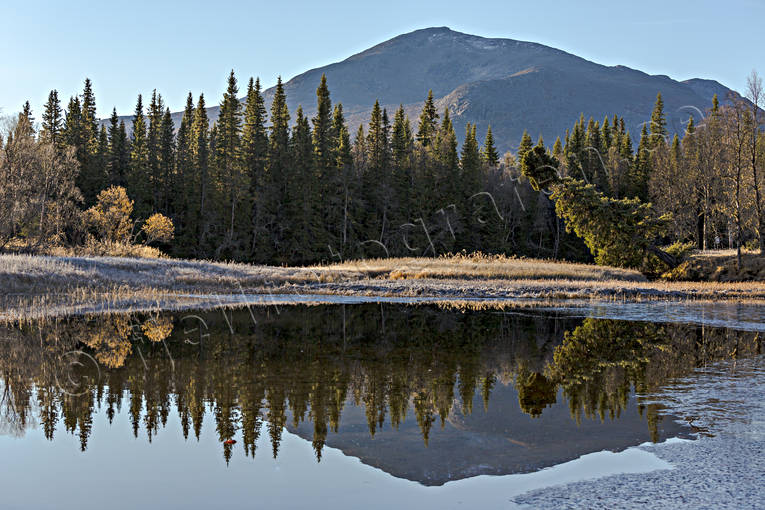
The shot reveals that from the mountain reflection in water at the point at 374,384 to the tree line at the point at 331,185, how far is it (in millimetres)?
47896

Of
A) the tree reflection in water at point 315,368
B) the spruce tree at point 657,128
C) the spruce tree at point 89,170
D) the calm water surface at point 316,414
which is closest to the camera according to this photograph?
the calm water surface at point 316,414

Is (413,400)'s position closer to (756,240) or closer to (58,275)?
(58,275)

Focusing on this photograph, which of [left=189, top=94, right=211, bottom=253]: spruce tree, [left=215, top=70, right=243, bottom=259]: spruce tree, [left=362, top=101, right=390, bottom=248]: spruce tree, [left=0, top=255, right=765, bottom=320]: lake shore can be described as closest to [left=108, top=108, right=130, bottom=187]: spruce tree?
[left=189, top=94, right=211, bottom=253]: spruce tree

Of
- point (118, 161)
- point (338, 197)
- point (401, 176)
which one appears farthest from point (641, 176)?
point (118, 161)

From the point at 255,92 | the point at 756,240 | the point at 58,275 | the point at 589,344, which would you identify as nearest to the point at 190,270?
the point at 58,275

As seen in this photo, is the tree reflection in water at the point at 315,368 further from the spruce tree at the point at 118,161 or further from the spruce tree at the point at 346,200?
the spruce tree at the point at 118,161

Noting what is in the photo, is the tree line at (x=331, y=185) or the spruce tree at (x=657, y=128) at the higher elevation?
the spruce tree at (x=657, y=128)

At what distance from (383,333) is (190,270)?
67.4 feet

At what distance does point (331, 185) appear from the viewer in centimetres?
8175

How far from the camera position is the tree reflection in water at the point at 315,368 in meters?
9.68

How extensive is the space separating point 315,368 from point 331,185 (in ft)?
228

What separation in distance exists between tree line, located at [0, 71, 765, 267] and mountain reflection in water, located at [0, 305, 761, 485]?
4790cm

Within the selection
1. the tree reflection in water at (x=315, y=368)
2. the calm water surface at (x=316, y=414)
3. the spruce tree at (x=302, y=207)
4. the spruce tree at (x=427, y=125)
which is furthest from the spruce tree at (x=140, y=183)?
the calm water surface at (x=316, y=414)

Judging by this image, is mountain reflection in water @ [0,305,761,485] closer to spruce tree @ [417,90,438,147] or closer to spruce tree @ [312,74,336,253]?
spruce tree @ [312,74,336,253]
